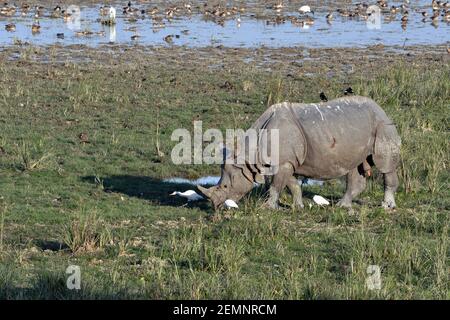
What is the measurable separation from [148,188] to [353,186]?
227 cm

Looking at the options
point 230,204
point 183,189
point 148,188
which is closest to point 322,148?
point 230,204

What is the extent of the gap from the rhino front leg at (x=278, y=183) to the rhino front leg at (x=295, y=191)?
77 millimetres

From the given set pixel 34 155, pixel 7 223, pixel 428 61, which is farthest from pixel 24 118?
pixel 428 61

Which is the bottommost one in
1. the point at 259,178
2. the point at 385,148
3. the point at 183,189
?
the point at 183,189

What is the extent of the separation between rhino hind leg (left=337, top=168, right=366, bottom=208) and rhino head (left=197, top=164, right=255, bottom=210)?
40.6 inches

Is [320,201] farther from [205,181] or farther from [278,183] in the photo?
[205,181]

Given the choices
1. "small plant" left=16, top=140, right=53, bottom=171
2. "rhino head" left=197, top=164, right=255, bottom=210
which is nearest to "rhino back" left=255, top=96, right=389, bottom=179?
"rhino head" left=197, top=164, right=255, bottom=210

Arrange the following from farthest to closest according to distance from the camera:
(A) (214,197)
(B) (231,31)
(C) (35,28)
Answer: (B) (231,31) < (C) (35,28) < (A) (214,197)

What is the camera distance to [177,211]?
1034 cm

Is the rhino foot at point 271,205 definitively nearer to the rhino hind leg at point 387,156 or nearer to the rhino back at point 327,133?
the rhino back at point 327,133

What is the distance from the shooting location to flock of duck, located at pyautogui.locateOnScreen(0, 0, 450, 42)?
1141 inches

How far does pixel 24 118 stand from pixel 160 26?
13.5 metres

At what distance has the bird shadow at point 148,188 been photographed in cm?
1078

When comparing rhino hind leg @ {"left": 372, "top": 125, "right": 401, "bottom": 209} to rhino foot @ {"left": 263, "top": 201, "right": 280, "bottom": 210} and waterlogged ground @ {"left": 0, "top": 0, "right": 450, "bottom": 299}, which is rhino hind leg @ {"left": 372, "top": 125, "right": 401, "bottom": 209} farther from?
rhino foot @ {"left": 263, "top": 201, "right": 280, "bottom": 210}
